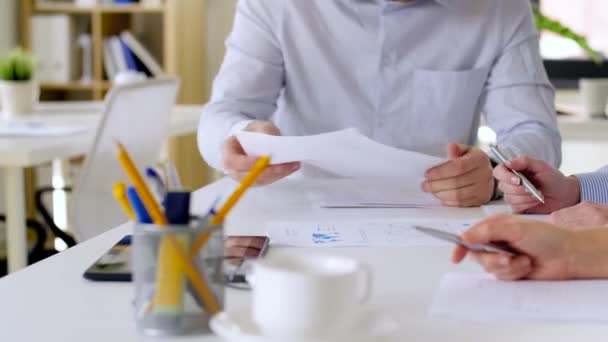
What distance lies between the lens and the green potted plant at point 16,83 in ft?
10.2

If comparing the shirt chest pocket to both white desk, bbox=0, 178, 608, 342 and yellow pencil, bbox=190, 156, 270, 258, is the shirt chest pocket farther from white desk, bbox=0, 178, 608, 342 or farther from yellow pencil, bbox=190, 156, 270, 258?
yellow pencil, bbox=190, 156, 270, 258

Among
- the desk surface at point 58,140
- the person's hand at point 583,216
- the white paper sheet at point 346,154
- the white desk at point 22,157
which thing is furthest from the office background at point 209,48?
the person's hand at point 583,216

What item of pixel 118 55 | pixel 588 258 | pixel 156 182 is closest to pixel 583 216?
pixel 588 258

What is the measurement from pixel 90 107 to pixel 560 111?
1777mm

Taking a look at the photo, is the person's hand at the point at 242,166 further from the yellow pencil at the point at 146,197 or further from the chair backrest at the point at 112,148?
the chair backrest at the point at 112,148

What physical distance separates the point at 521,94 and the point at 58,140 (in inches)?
49.5

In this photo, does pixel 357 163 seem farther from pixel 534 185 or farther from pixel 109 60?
pixel 109 60

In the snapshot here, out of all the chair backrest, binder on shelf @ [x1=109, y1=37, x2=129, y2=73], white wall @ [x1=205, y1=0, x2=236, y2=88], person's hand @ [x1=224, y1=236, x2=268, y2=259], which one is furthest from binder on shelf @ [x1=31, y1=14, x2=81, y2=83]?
person's hand @ [x1=224, y1=236, x2=268, y2=259]

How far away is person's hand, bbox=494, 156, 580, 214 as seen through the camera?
145 centimetres

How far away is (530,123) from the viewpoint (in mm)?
1851

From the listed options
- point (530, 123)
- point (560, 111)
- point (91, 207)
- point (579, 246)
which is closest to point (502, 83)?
point (530, 123)

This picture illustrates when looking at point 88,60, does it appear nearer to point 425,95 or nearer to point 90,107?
point 90,107

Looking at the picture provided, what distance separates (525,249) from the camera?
1.00 metres

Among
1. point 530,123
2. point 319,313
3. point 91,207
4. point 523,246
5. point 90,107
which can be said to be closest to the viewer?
point 319,313
